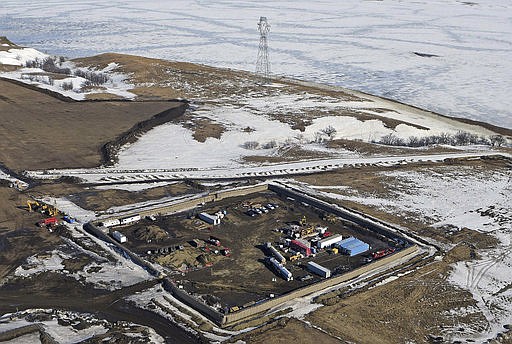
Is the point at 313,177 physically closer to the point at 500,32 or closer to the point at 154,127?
the point at 154,127

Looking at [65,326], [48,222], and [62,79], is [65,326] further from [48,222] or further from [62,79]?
[62,79]

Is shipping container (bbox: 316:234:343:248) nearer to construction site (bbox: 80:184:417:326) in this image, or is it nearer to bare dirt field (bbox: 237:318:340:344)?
construction site (bbox: 80:184:417:326)

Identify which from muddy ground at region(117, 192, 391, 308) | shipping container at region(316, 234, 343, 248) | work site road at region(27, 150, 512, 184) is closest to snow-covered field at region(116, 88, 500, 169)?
work site road at region(27, 150, 512, 184)

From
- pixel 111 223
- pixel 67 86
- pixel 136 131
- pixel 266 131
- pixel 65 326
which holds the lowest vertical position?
pixel 65 326

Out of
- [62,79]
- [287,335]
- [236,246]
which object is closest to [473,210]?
[236,246]

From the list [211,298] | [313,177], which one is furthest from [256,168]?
[211,298]

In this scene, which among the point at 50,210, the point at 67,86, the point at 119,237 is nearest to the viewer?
the point at 119,237
